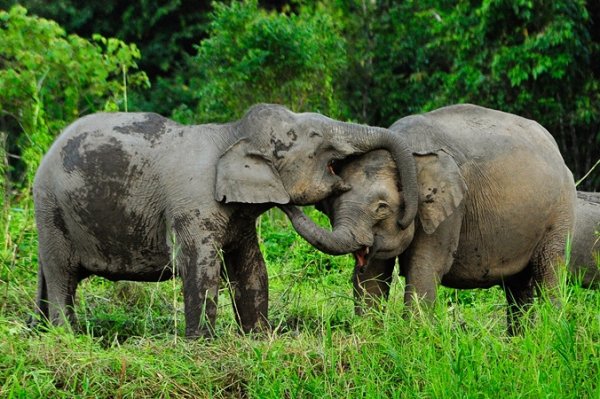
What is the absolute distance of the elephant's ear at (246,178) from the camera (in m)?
7.74

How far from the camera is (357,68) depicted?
23.1m

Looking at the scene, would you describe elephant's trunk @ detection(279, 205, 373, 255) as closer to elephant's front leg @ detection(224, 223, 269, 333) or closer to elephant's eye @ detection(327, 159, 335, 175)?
elephant's eye @ detection(327, 159, 335, 175)

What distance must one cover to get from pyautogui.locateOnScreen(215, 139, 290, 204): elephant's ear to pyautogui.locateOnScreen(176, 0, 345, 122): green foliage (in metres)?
8.26

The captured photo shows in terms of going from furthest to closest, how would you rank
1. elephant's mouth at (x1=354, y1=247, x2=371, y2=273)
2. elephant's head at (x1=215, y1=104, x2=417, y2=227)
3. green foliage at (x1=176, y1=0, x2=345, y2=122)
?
green foliage at (x1=176, y1=0, x2=345, y2=122), elephant's mouth at (x1=354, y1=247, x2=371, y2=273), elephant's head at (x1=215, y1=104, x2=417, y2=227)

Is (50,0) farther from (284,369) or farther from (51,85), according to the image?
(284,369)

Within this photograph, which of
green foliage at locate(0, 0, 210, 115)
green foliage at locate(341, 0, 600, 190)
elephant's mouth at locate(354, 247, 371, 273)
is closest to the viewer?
elephant's mouth at locate(354, 247, 371, 273)

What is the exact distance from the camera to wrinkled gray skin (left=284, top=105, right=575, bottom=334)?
25.7 feet

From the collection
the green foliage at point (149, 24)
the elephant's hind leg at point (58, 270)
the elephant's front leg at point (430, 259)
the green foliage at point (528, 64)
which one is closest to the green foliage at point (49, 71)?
the elephant's hind leg at point (58, 270)

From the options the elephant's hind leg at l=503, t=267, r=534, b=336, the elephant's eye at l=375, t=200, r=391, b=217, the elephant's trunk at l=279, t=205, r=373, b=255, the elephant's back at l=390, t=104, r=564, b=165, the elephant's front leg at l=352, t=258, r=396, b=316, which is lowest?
the elephant's hind leg at l=503, t=267, r=534, b=336

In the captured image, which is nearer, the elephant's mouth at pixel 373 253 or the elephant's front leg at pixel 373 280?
the elephant's mouth at pixel 373 253

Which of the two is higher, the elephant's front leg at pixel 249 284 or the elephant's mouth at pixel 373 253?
the elephant's mouth at pixel 373 253

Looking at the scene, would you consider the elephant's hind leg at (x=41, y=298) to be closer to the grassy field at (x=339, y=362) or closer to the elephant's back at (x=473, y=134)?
the grassy field at (x=339, y=362)

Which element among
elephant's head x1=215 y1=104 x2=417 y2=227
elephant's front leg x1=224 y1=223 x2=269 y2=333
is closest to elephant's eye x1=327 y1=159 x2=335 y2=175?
elephant's head x1=215 y1=104 x2=417 y2=227

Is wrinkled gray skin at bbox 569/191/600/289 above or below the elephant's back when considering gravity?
below
